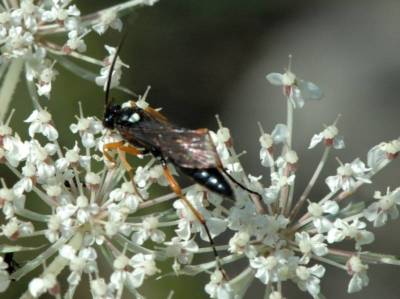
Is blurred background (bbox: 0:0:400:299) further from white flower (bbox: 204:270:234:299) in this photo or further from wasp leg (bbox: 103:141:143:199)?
white flower (bbox: 204:270:234:299)

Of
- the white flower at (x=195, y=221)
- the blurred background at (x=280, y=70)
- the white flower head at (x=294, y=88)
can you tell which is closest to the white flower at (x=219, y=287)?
the white flower at (x=195, y=221)

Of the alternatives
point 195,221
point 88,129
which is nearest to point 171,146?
point 195,221

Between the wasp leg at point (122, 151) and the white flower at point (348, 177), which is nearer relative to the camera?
the wasp leg at point (122, 151)

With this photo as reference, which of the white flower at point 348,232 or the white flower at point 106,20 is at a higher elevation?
the white flower at point 106,20

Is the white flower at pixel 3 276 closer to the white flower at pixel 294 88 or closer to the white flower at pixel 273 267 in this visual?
the white flower at pixel 273 267

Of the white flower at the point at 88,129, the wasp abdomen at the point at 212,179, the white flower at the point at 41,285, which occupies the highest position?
the white flower at the point at 88,129

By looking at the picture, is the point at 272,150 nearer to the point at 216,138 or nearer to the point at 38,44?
the point at 216,138

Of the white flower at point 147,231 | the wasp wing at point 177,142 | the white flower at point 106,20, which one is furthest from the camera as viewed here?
the white flower at point 106,20
